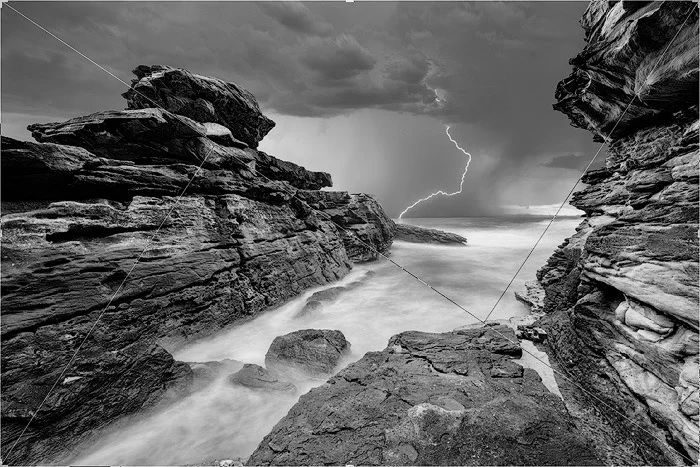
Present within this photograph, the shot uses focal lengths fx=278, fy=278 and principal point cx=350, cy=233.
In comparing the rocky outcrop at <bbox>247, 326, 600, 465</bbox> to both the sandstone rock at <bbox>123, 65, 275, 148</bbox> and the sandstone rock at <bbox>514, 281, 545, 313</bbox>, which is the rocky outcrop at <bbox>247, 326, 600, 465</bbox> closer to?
the sandstone rock at <bbox>514, 281, 545, 313</bbox>

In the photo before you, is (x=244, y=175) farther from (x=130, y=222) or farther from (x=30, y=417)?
(x=30, y=417)

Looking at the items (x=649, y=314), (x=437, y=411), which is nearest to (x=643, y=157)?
(x=649, y=314)

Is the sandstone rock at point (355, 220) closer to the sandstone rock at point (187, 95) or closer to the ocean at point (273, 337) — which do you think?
the ocean at point (273, 337)

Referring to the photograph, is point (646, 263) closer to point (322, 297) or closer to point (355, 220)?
point (322, 297)

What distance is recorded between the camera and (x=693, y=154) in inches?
283

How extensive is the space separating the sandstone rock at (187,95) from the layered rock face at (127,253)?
0.10 meters

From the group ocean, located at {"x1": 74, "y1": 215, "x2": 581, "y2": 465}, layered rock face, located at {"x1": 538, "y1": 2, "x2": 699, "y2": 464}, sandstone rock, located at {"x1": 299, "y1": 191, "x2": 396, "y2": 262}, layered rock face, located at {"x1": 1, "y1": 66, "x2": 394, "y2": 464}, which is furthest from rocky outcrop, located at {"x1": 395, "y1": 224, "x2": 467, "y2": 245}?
layered rock face, located at {"x1": 538, "y1": 2, "x2": 699, "y2": 464}

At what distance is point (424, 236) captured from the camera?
49625 mm

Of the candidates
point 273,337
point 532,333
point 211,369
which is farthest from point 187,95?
point 532,333

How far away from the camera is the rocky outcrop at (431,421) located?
5.30 metres

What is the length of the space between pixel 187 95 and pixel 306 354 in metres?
19.5

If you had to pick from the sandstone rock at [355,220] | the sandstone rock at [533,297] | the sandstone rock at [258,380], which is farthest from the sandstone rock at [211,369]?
the sandstone rock at [355,220]

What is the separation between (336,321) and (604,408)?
474 inches

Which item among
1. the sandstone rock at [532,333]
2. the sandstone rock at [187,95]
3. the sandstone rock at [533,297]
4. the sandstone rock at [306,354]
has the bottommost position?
the sandstone rock at [306,354]
